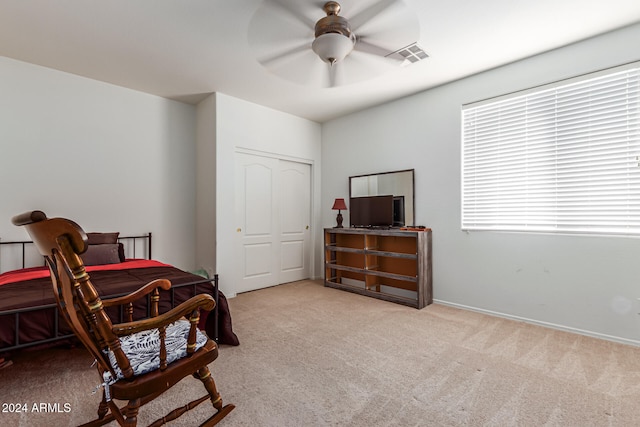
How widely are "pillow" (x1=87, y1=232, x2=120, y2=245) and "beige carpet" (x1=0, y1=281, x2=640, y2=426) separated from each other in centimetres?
124

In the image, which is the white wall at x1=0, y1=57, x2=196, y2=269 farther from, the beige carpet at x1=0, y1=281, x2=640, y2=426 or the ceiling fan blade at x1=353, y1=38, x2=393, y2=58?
the ceiling fan blade at x1=353, y1=38, x2=393, y2=58

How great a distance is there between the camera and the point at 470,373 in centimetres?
215

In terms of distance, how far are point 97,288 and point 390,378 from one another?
216 centimetres

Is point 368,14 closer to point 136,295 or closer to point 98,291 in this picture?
point 136,295

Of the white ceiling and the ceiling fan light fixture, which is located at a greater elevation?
the white ceiling

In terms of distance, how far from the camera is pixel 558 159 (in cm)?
296

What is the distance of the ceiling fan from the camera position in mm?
2146

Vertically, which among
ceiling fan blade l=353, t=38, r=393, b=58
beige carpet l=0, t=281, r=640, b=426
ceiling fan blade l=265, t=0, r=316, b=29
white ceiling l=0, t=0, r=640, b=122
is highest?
white ceiling l=0, t=0, r=640, b=122

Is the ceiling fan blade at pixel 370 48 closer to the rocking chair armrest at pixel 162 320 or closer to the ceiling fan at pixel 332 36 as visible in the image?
the ceiling fan at pixel 332 36

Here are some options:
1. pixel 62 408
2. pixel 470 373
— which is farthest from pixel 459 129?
pixel 62 408

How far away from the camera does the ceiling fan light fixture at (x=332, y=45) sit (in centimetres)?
207

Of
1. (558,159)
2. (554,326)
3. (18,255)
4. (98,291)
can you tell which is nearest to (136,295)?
(98,291)

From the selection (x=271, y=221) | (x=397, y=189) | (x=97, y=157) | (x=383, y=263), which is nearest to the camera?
(x=97, y=157)

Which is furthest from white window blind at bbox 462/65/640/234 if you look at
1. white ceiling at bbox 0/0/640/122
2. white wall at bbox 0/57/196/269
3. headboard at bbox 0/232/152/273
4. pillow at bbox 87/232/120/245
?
headboard at bbox 0/232/152/273
